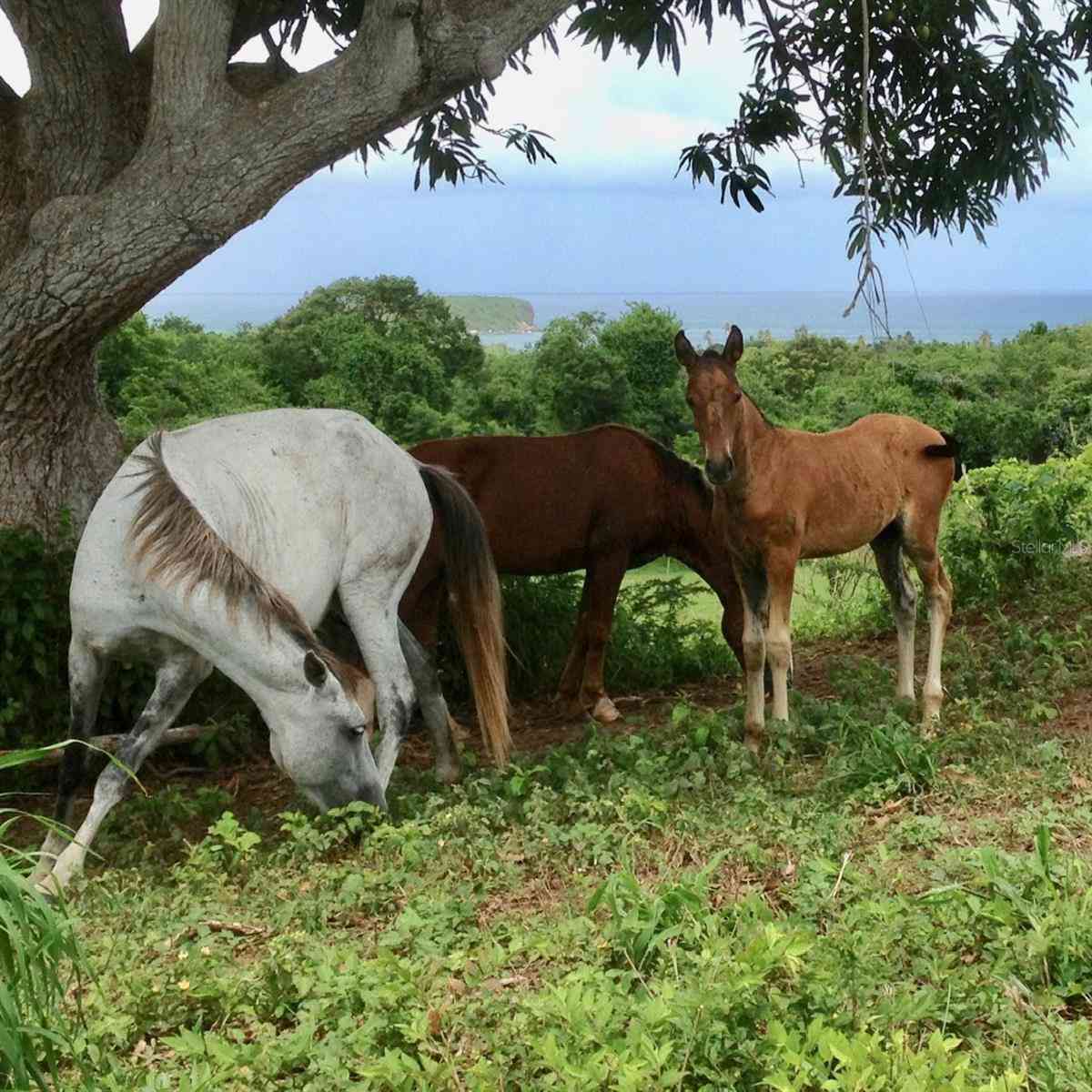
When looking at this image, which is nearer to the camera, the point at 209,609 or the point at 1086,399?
the point at 209,609

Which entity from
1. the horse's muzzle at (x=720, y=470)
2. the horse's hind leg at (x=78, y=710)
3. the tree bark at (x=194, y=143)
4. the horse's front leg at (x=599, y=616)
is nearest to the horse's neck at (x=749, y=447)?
the horse's muzzle at (x=720, y=470)

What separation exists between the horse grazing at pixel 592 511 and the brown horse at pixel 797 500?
1362 mm

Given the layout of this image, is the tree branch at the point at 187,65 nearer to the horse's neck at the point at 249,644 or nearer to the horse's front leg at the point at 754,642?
the horse's neck at the point at 249,644

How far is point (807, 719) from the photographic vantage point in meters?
6.23

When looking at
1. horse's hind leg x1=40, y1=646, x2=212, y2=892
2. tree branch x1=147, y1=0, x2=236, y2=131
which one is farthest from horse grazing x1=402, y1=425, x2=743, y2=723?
horse's hind leg x1=40, y1=646, x2=212, y2=892

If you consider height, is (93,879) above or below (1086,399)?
below

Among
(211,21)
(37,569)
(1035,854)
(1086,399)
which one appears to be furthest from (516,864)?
(1086,399)

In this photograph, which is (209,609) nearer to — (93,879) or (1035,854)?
(93,879)

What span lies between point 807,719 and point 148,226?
374cm

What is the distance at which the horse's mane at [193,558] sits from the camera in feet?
16.1

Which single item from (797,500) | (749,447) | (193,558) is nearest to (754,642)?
(797,500)

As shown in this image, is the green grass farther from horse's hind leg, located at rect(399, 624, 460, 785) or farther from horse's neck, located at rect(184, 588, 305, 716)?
horse's neck, located at rect(184, 588, 305, 716)

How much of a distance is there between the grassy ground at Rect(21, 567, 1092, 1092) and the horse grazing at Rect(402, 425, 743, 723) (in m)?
1.70

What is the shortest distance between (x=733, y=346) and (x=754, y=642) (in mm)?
1388
